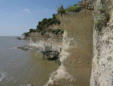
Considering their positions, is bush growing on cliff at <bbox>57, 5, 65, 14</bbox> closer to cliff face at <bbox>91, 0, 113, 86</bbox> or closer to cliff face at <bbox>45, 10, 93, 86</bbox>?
cliff face at <bbox>45, 10, 93, 86</bbox>

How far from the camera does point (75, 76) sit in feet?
19.2

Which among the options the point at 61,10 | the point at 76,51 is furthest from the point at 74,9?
the point at 76,51

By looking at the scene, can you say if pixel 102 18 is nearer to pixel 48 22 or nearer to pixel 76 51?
pixel 76 51

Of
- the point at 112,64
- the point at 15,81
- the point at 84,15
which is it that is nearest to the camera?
the point at 112,64

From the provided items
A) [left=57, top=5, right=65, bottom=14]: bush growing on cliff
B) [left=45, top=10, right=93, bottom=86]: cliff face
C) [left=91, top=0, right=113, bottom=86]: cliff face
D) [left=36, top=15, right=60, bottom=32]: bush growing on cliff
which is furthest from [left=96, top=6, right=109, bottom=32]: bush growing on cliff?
[left=36, top=15, right=60, bottom=32]: bush growing on cliff

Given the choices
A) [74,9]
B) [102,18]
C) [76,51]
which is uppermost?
[74,9]

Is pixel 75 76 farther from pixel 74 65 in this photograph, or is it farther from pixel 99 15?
pixel 99 15

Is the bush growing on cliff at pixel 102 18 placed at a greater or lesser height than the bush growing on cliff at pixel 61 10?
lesser

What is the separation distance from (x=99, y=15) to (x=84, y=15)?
7.77 feet

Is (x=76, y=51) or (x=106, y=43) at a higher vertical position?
(x=106, y=43)

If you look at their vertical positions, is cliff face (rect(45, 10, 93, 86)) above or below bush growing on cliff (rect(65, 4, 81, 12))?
below

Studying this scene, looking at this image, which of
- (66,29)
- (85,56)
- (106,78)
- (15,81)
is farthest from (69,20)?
(15,81)

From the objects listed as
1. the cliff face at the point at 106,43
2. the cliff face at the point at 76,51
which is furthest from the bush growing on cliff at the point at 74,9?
the cliff face at the point at 106,43

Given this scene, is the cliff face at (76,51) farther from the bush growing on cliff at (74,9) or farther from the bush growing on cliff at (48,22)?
the bush growing on cliff at (48,22)
